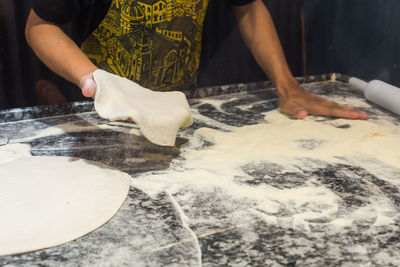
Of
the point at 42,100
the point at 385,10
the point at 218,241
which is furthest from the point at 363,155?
the point at 42,100

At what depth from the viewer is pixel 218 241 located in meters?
0.77

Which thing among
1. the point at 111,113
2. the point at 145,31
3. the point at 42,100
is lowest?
the point at 42,100

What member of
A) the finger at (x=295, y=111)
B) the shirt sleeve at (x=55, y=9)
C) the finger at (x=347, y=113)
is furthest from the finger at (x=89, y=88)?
the finger at (x=347, y=113)

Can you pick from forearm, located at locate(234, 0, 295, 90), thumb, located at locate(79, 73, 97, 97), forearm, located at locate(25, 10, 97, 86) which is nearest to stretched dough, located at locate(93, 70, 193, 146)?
thumb, located at locate(79, 73, 97, 97)

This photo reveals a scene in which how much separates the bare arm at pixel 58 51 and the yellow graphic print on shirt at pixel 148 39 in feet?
0.67

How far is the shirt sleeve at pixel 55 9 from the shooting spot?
1358mm

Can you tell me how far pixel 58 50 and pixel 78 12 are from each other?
204mm

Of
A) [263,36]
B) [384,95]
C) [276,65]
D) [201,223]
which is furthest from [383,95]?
[201,223]

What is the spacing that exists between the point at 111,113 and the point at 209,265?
19.7 inches

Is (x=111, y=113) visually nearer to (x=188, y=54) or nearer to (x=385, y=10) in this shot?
(x=188, y=54)

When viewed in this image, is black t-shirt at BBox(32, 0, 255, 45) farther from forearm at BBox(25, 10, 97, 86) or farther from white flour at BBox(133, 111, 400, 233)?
white flour at BBox(133, 111, 400, 233)

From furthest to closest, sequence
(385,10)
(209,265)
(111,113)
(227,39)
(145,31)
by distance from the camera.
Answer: (227,39)
(385,10)
(145,31)
(111,113)
(209,265)

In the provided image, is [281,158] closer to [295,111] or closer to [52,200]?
[295,111]

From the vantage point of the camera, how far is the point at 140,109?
3.58 ft
